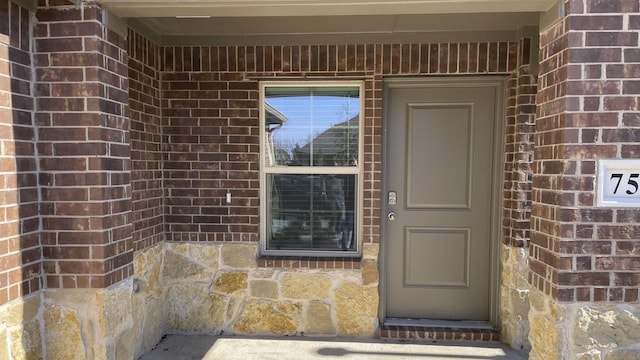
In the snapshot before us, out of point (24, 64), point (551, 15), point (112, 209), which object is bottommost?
point (112, 209)

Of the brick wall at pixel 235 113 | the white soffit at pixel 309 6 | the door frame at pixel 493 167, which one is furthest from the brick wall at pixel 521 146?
the white soffit at pixel 309 6

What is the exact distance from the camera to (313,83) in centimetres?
336

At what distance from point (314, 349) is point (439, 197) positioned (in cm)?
163

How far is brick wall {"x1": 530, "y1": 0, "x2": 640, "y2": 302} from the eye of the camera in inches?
76.2

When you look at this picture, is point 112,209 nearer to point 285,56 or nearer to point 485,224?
point 285,56

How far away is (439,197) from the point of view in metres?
3.42

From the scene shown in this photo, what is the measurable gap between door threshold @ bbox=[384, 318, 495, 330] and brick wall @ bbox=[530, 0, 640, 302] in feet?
5.05

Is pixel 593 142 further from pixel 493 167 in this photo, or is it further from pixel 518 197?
pixel 493 167

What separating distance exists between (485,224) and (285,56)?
7.24ft

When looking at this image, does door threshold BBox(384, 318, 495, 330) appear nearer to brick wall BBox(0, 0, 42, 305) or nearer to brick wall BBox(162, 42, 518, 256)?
brick wall BBox(162, 42, 518, 256)

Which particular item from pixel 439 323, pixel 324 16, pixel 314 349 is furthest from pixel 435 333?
pixel 324 16

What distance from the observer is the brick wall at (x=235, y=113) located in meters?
3.24

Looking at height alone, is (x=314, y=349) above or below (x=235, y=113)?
below

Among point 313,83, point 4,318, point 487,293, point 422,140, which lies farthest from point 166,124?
point 487,293
